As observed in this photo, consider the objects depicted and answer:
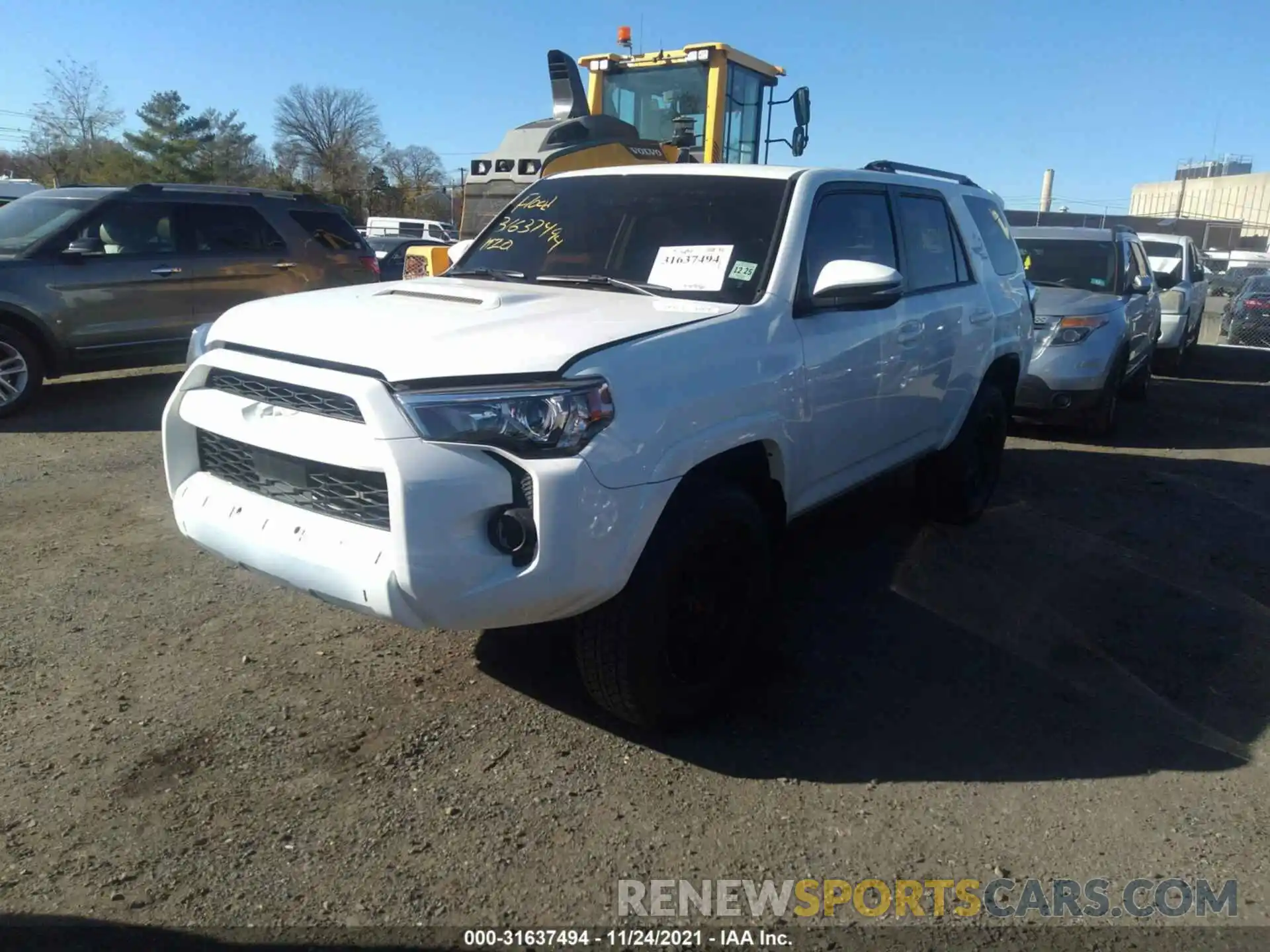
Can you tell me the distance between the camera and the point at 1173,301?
40.0ft

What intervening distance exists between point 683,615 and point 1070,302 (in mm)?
6523

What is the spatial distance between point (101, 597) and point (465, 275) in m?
2.12

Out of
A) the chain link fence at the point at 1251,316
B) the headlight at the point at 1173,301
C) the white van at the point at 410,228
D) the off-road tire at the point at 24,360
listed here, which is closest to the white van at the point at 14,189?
the off-road tire at the point at 24,360

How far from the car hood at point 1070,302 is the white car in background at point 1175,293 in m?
2.26

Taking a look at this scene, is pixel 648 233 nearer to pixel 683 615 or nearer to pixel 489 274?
pixel 489 274

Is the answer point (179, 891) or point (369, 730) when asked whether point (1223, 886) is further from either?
point (179, 891)

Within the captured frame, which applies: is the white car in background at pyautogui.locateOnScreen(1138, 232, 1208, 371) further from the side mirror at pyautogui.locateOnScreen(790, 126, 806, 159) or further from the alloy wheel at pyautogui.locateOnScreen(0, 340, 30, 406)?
the alloy wheel at pyautogui.locateOnScreen(0, 340, 30, 406)

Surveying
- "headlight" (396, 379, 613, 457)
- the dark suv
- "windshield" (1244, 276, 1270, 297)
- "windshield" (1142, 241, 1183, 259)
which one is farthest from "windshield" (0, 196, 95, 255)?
"windshield" (1244, 276, 1270, 297)

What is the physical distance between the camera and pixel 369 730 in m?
3.26

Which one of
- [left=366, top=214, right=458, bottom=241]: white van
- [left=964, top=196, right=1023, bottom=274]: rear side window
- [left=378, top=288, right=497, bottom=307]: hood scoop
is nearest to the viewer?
[left=378, top=288, right=497, bottom=307]: hood scoop

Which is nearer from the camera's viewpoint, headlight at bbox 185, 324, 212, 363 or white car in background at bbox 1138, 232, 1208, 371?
headlight at bbox 185, 324, 212, 363

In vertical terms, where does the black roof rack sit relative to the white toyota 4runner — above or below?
above

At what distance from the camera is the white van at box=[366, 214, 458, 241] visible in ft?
102

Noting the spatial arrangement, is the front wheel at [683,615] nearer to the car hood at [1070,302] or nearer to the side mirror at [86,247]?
the car hood at [1070,302]
